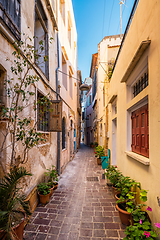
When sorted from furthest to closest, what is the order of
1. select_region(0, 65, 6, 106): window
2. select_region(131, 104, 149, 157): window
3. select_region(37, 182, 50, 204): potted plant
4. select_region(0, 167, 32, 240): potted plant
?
select_region(37, 182, 50, 204): potted plant → select_region(131, 104, 149, 157): window → select_region(0, 65, 6, 106): window → select_region(0, 167, 32, 240): potted plant

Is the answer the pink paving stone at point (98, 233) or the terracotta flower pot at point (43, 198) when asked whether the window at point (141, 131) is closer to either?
the pink paving stone at point (98, 233)

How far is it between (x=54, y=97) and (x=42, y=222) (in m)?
4.32

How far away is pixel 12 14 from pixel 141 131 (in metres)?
3.51

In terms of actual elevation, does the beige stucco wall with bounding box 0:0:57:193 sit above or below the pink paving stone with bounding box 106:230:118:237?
above

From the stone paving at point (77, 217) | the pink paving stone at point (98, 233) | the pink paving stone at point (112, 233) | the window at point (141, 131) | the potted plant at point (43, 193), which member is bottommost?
the stone paving at point (77, 217)

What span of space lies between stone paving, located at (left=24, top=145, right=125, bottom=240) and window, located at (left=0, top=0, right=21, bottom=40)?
379 centimetres

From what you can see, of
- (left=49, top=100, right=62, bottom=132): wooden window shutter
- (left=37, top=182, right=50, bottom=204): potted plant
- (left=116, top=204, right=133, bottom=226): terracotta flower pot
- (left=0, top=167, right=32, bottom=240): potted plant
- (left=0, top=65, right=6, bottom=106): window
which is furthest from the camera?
(left=49, top=100, right=62, bottom=132): wooden window shutter

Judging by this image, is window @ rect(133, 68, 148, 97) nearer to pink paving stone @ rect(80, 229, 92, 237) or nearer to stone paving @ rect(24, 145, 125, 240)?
stone paving @ rect(24, 145, 125, 240)

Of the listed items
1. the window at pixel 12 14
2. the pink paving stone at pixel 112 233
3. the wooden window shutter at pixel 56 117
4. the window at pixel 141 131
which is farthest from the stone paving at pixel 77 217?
the window at pixel 12 14

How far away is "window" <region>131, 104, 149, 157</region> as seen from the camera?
8.21 ft

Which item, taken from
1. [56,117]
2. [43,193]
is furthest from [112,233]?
[56,117]

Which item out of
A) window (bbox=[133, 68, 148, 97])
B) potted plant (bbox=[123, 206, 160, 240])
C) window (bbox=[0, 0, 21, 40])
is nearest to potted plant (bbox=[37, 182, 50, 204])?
potted plant (bbox=[123, 206, 160, 240])

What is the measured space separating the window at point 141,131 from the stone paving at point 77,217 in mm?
1601

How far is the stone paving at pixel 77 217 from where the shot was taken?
2.59m
